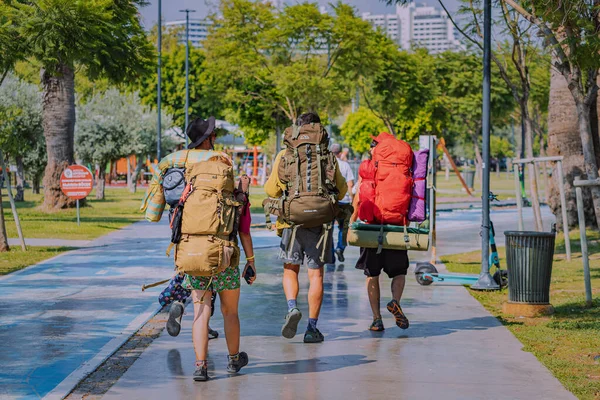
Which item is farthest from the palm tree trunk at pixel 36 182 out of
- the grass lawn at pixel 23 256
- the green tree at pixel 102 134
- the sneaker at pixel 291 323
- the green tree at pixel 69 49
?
the sneaker at pixel 291 323

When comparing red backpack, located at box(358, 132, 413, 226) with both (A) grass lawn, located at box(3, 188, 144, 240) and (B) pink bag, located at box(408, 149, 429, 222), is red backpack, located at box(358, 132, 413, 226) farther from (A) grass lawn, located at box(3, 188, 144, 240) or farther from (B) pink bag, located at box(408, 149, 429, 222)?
(A) grass lawn, located at box(3, 188, 144, 240)

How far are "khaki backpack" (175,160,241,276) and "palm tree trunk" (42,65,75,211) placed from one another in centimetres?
2178

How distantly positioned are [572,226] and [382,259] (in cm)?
1185

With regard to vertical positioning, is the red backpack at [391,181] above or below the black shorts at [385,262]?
above

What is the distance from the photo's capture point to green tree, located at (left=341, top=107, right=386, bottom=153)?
84.8 m

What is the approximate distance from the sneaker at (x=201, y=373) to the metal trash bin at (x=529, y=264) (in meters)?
4.10

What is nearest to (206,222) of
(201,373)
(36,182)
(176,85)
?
(201,373)

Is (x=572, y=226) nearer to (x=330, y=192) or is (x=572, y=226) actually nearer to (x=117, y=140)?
(x=330, y=192)

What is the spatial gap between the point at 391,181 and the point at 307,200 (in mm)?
1094

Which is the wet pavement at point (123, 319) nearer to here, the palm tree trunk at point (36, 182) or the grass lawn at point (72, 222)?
the grass lawn at point (72, 222)

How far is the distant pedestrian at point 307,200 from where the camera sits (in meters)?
7.95

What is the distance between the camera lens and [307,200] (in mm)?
7926

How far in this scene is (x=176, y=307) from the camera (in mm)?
8047

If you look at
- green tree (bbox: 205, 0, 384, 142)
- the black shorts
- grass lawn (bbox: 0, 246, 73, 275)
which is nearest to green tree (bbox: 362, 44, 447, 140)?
green tree (bbox: 205, 0, 384, 142)
